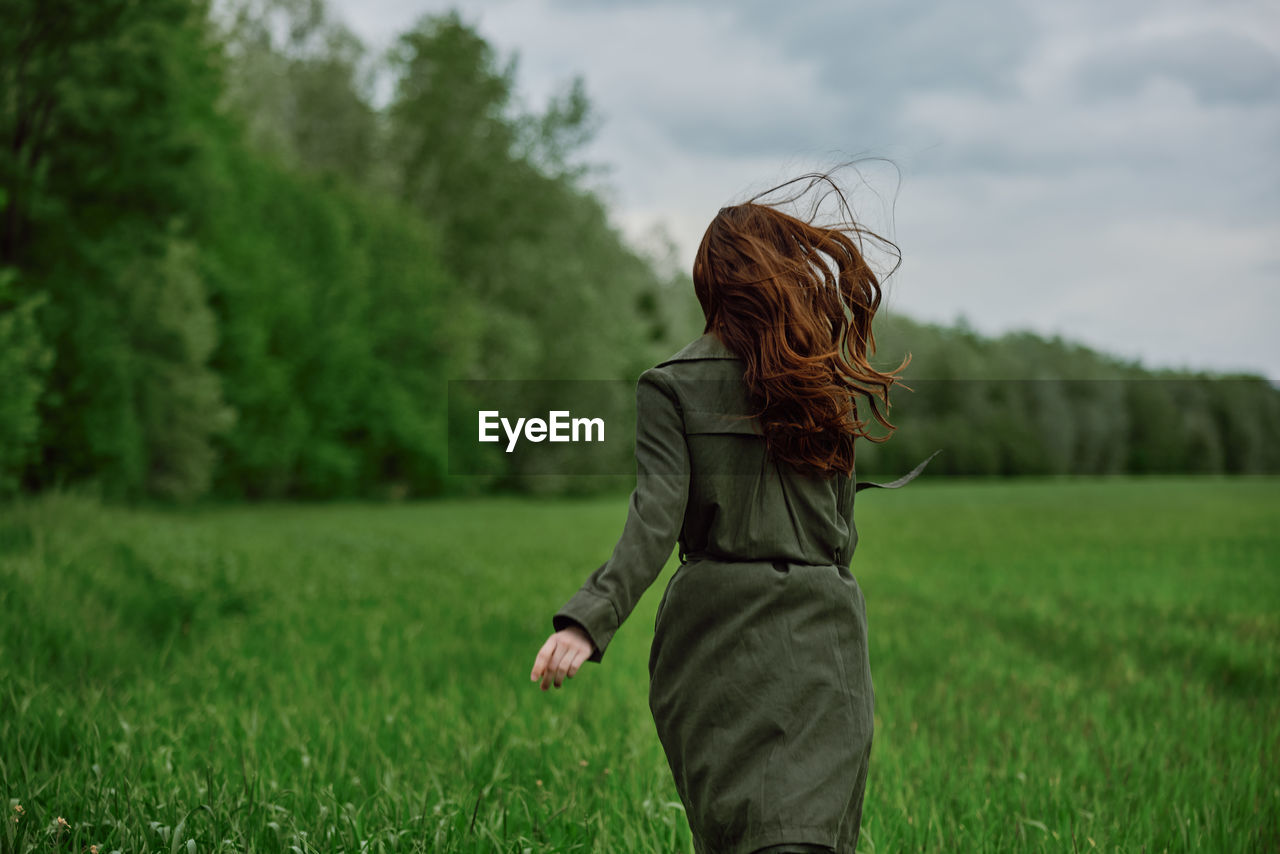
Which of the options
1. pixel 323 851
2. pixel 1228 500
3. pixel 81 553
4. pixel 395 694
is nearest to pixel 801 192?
pixel 323 851

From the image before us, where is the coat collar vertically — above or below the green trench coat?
above

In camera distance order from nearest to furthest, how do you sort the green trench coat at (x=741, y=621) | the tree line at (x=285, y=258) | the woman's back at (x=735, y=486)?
1. the green trench coat at (x=741, y=621)
2. the woman's back at (x=735, y=486)
3. the tree line at (x=285, y=258)

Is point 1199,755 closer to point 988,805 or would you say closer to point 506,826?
point 988,805

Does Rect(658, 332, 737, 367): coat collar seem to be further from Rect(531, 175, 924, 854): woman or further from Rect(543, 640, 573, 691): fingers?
Rect(543, 640, 573, 691): fingers

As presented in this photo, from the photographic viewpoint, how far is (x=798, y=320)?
2.37 m

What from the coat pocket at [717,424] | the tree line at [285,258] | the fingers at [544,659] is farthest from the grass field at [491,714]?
the tree line at [285,258]

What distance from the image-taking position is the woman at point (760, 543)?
2275mm

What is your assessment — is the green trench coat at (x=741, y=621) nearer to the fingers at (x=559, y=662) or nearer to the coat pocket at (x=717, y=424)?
the coat pocket at (x=717, y=424)

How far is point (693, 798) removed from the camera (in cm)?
238

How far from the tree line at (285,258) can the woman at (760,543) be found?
29.5 ft

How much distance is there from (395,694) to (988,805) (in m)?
2.95

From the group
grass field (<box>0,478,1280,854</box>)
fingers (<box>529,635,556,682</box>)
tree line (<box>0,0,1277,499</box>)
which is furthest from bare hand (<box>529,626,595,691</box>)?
tree line (<box>0,0,1277,499</box>)

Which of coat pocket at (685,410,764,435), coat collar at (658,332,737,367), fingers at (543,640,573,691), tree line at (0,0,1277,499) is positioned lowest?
fingers at (543,640,573,691)

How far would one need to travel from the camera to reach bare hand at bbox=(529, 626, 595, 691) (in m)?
2.09
